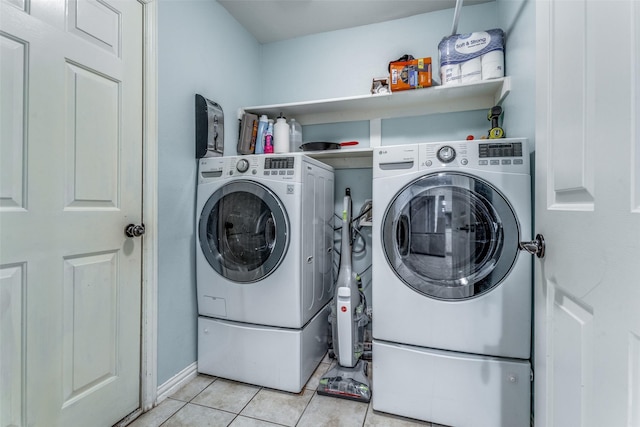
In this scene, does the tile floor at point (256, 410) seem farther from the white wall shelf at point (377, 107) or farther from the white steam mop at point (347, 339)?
the white wall shelf at point (377, 107)

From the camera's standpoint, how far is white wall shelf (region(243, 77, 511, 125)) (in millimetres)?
1787

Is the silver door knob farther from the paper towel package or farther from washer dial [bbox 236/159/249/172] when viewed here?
the paper towel package

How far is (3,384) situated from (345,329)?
4.65 feet

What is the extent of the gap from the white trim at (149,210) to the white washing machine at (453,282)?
3.73ft

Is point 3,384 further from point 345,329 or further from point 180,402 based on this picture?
point 345,329

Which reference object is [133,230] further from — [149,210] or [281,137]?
[281,137]

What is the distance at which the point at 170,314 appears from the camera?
1574 mm

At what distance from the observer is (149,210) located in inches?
57.3

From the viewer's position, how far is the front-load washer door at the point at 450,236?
1.27m

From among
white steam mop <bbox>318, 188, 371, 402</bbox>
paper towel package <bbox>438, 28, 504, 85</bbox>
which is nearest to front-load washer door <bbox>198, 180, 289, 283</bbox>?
white steam mop <bbox>318, 188, 371, 402</bbox>

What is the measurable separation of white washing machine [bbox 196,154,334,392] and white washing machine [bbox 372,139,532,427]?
42 cm

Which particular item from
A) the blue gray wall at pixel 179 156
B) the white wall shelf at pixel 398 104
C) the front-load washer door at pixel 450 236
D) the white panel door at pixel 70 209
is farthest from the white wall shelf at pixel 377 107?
the white panel door at pixel 70 209

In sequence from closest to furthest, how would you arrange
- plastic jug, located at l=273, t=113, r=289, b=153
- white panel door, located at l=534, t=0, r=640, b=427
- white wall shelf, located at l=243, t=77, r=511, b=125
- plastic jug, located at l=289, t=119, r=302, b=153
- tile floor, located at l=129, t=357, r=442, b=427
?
white panel door, located at l=534, t=0, r=640, b=427
tile floor, located at l=129, t=357, r=442, b=427
white wall shelf, located at l=243, t=77, r=511, b=125
plastic jug, located at l=273, t=113, r=289, b=153
plastic jug, located at l=289, t=119, r=302, b=153

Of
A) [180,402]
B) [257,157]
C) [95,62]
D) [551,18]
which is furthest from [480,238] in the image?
[95,62]
